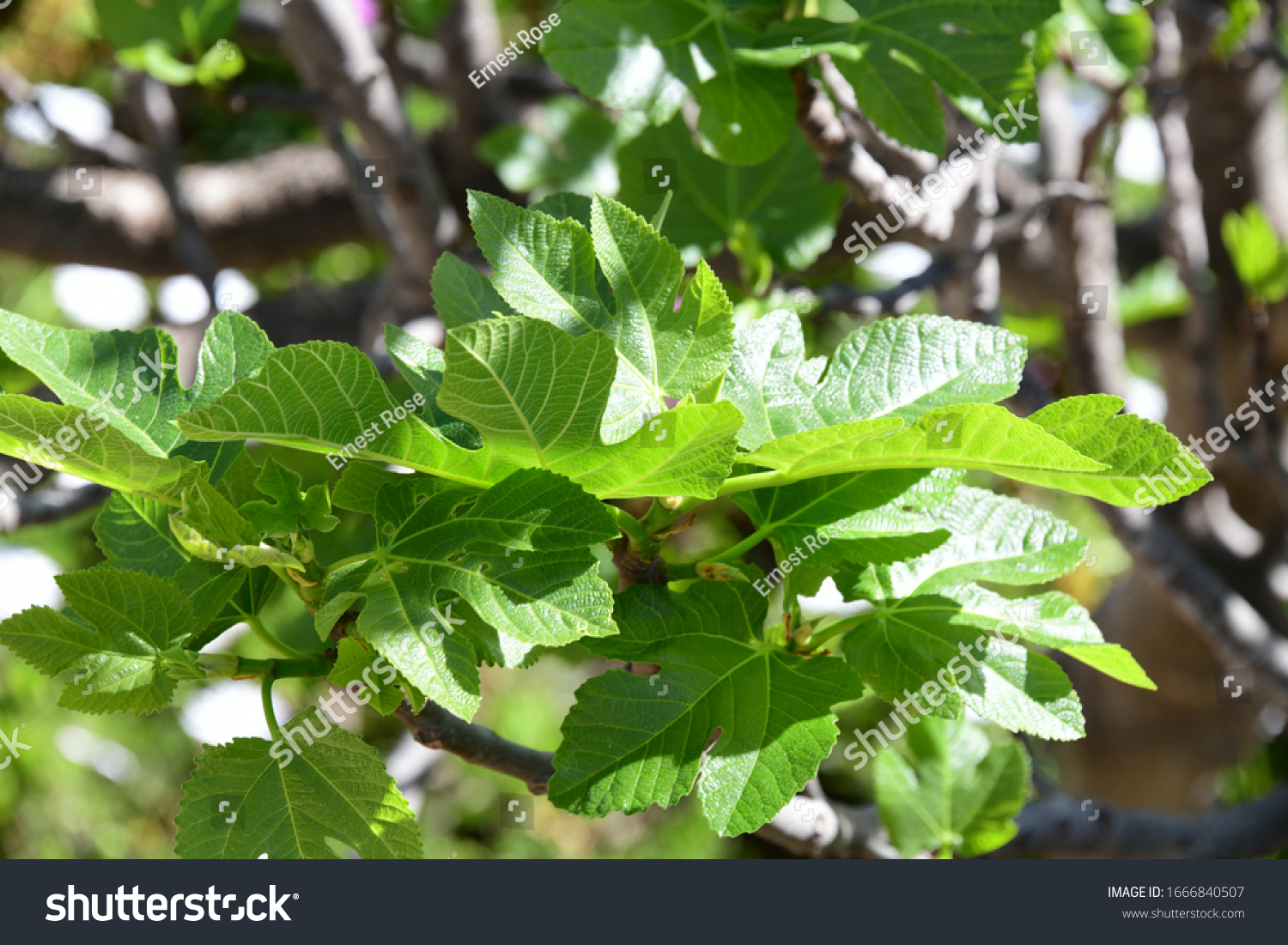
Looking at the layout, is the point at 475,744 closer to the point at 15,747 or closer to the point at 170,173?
the point at 15,747

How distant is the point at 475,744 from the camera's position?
0.47 metres

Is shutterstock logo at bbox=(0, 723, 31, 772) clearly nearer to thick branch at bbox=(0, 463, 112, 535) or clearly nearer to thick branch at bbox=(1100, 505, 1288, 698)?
thick branch at bbox=(0, 463, 112, 535)

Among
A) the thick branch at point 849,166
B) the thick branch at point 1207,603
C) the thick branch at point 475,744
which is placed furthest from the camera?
the thick branch at point 1207,603

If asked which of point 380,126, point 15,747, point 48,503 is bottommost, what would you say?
point 15,747

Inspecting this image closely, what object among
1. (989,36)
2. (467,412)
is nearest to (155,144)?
(989,36)

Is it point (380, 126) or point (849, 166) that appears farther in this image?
point (380, 126)

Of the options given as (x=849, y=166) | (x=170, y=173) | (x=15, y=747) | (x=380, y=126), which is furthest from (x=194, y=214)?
(x=849, y=166)

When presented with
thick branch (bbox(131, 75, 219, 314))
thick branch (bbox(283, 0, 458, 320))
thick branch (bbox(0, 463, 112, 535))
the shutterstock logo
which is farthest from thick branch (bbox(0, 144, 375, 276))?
the shutterstock logo

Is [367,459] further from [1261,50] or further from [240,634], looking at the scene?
[240,634]

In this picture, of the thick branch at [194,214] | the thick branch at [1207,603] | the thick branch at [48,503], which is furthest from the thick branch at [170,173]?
the thick branch at [1207,603]

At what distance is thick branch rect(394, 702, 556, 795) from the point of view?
17.2 inches

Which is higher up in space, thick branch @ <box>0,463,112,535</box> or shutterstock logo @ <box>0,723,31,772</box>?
thick branch @ <box>0,463,112,535</box>

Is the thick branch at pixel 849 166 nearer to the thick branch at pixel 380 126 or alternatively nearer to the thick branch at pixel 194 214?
the thick branch at pixel 380 126

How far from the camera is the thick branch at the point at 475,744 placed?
0.44m
